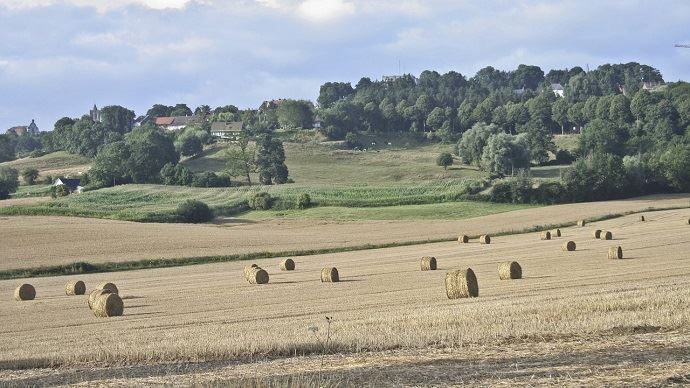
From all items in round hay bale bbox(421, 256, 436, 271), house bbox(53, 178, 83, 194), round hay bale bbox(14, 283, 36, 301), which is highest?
house bbox(53, 178, 83, 194)

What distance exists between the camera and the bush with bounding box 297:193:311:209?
8244 centimetres

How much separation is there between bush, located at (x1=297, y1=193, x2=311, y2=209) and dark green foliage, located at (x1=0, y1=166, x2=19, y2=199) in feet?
93.3

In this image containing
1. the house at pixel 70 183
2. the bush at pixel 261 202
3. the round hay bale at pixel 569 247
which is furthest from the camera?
the house at pixel 70 183

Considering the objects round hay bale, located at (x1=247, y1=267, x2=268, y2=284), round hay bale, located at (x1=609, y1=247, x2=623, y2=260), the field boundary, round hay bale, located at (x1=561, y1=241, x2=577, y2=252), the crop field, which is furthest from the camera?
the field boundary

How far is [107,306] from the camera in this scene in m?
27.0

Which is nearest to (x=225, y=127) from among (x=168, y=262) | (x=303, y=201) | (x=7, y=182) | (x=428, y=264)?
(x=7, y=182)

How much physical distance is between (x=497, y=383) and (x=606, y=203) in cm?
7229

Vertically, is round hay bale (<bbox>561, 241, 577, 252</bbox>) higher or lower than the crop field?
lower

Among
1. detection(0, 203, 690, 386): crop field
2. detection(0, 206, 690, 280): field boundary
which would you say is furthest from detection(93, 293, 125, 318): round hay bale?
detection(0, 206, 690, 280): field boundary

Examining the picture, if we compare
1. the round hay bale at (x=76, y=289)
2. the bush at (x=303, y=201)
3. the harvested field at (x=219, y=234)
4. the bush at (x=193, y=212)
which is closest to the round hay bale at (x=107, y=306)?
the round hay bale at (x=76, y=289)

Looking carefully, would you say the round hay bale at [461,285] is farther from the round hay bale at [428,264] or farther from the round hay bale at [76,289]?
the round hay bale at [76,289]

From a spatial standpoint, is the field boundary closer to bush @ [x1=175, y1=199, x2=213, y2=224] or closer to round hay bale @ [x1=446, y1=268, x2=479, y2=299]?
bush @ [x1=175, y1=199, x2=213, y2=224]

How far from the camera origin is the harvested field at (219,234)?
54825mm

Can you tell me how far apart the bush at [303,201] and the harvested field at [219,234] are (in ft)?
21.0
